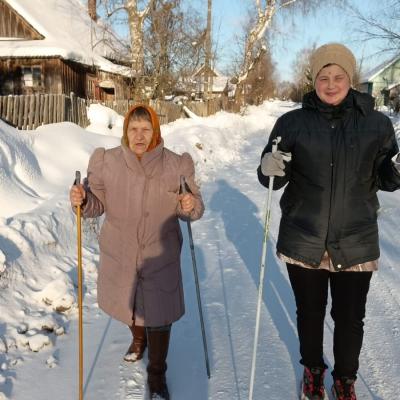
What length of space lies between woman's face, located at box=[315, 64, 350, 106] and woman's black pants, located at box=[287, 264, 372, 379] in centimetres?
98

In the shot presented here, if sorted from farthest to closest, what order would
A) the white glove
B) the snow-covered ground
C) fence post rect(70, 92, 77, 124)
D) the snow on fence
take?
fence post rect(70, 92, 77, 124) < the snow on fence < the snow-covered ground < the white glove

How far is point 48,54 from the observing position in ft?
56.5

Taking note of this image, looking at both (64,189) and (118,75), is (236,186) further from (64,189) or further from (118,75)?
(118,75)

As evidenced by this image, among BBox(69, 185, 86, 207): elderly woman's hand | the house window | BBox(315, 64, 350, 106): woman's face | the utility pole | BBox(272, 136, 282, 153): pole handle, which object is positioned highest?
the utility pole

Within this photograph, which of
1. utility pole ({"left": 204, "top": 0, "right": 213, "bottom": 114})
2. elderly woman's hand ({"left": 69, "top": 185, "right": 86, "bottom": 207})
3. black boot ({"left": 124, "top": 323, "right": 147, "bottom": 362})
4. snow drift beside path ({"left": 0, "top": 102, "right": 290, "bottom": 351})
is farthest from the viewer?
utility pole ({"left": 204, "top": 0, "right": 213, "bottom": 114})

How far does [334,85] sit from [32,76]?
65.2 ft

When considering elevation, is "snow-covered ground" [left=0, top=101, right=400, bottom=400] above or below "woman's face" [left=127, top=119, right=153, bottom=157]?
below

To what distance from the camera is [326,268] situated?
91.7 inches

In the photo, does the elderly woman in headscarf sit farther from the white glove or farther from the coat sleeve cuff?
the coat sleeve cuff

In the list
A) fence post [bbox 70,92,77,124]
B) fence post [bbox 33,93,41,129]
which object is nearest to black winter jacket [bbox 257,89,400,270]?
fence post [bbox 33,93,41,129]

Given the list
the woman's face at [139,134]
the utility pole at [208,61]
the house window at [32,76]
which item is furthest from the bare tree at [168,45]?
the woman's face at [139,134]

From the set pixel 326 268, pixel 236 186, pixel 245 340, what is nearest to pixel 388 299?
pixel 245 340

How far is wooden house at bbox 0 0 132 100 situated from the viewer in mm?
17844

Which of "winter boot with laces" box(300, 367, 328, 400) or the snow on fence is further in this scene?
the snow on fence
